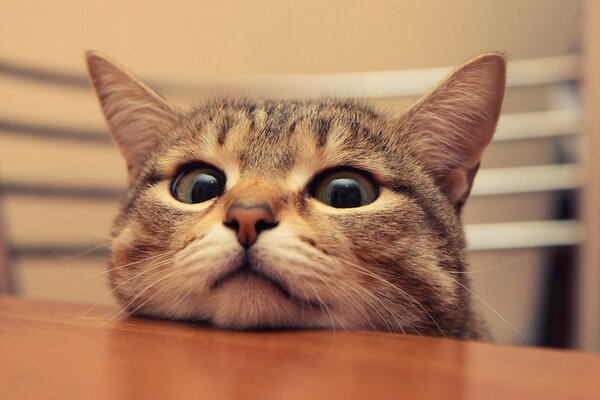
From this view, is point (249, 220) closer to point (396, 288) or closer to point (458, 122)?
point (396, 288)

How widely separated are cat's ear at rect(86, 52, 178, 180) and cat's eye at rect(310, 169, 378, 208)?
0.31 meters

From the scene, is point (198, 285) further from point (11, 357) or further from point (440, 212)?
point (440, 212)

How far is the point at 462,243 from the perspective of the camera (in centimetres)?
86

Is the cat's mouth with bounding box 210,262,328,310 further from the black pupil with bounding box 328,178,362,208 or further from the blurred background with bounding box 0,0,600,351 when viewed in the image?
the blurred background with bounding box 0,0,600,351

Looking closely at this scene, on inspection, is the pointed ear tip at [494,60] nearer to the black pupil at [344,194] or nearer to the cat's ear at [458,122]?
the cat's ear at [458,122]

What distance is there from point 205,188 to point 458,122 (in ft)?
1.20

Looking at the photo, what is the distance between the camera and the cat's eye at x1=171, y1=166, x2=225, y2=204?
794mm

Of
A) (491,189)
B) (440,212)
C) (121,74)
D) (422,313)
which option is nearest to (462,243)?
(440,212)

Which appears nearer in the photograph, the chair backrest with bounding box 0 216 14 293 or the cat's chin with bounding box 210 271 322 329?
the cat's chin with bounding box 210 271 322 329

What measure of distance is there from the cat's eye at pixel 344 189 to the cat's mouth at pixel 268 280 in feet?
0.47

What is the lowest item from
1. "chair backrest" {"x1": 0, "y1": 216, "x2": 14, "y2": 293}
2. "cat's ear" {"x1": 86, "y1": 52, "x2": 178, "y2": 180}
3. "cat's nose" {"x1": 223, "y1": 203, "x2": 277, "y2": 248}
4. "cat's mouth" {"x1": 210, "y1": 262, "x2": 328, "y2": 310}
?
"chair backrest" {"x1": 0, "y1": 216, "x2": 14, "y2": 293}

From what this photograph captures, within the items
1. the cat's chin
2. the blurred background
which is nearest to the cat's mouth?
the cat's chin

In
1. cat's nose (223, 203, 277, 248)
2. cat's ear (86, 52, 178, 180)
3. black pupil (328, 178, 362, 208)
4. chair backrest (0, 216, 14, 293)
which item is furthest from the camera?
chair backrest (0, 216, 14, 293)

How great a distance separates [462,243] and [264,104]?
0.36 meters
